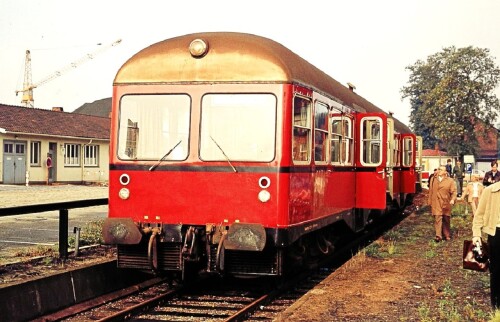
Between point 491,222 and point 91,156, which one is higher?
point 91,156

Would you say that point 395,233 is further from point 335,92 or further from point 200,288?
point 200,288

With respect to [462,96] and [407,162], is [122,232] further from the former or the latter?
[462,96]

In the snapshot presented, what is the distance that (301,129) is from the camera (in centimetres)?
828

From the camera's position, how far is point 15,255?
9.95 metres

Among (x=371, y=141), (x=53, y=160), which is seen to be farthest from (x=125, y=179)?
(x=53, y=160)

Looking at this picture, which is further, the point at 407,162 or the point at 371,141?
the point at 407,162

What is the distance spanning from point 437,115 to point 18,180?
115 feet

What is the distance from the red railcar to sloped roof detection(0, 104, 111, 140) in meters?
25.5

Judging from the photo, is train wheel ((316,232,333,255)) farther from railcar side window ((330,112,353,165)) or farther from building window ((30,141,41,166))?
building window ((30,141,41,166))

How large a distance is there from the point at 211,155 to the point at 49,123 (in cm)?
3078

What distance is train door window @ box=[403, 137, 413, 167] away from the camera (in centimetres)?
1962

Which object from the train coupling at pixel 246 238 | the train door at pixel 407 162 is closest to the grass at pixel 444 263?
the train door at pixel 407 162

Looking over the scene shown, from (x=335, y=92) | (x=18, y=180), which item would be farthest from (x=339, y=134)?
(x=18, y=180)

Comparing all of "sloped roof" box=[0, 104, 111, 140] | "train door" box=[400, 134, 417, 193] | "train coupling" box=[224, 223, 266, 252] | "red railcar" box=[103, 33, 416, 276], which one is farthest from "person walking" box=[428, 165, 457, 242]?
"sloped roof" box=[0, 104, 111, 140]
